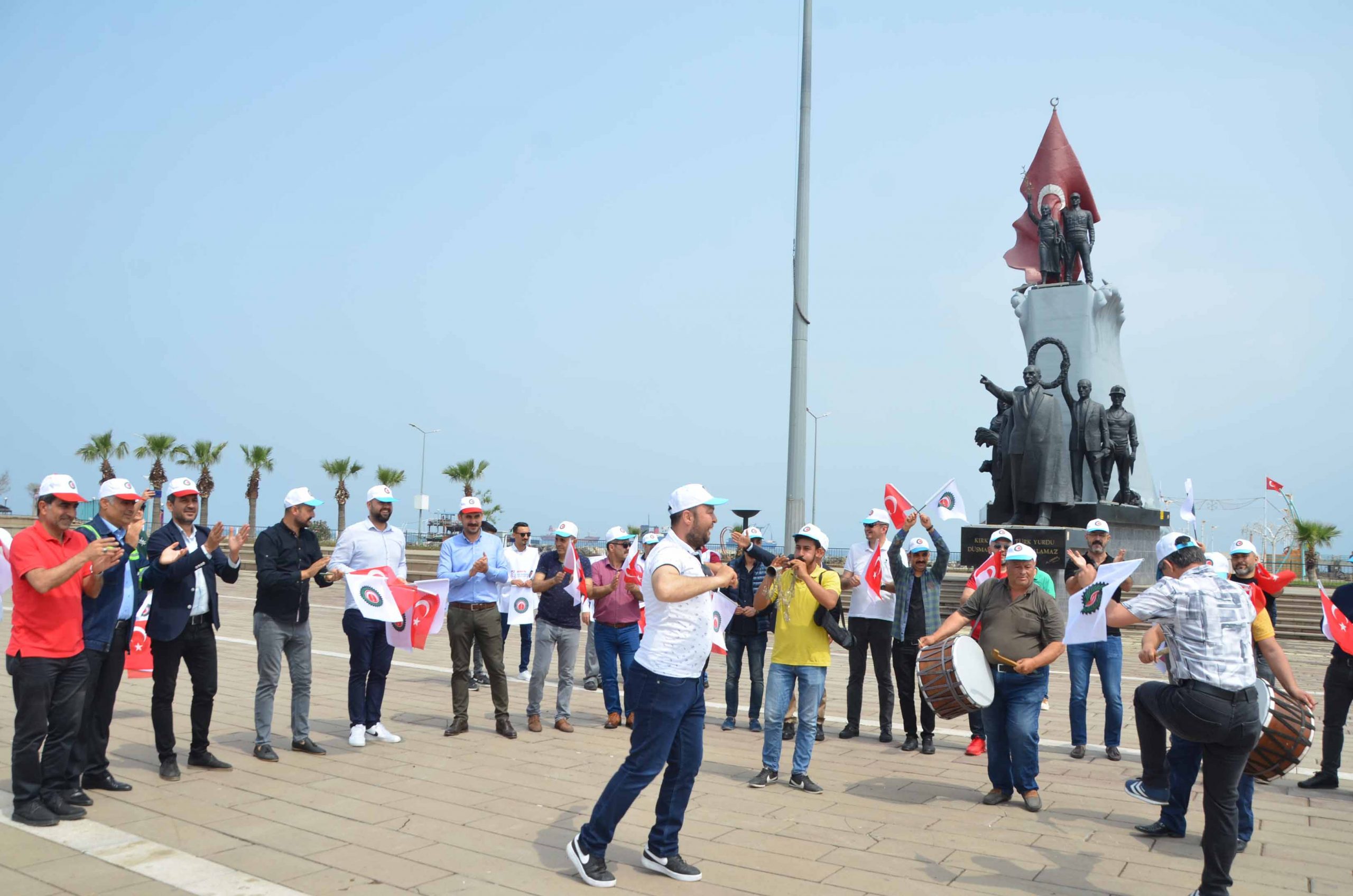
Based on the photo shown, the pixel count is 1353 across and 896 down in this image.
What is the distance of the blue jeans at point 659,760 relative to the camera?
17.0 feet

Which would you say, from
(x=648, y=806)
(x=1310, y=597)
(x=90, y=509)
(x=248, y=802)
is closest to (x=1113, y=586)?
(x=648, y=806)

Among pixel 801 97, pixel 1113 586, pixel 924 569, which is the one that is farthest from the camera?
pixel 801 97

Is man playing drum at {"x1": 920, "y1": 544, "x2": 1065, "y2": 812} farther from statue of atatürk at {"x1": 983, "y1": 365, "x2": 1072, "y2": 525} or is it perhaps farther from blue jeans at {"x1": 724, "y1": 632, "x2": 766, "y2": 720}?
statue of atatürk at {"x1": 983, "y1": 365, "x2": 1072, "y2": 525}

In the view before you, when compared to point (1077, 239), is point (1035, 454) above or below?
below

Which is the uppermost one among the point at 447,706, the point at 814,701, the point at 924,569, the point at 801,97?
the point at 801,97

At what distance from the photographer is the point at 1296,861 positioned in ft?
19.3

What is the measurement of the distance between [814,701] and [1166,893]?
110 inches

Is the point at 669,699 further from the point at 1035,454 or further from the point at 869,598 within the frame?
the point at 1035,454

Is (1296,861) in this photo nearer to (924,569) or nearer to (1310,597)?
(924,569)

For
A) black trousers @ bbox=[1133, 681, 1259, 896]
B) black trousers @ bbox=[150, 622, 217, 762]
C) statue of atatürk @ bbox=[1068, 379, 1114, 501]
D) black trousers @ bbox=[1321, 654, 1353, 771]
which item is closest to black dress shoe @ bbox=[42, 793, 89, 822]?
black trousers @ bbox=[150, 622, 217, 762]

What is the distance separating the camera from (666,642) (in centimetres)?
536

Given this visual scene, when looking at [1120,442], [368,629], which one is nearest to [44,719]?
[368,629]

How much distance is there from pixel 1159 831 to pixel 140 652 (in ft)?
23.9

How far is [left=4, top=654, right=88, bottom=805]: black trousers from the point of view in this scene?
585cm
